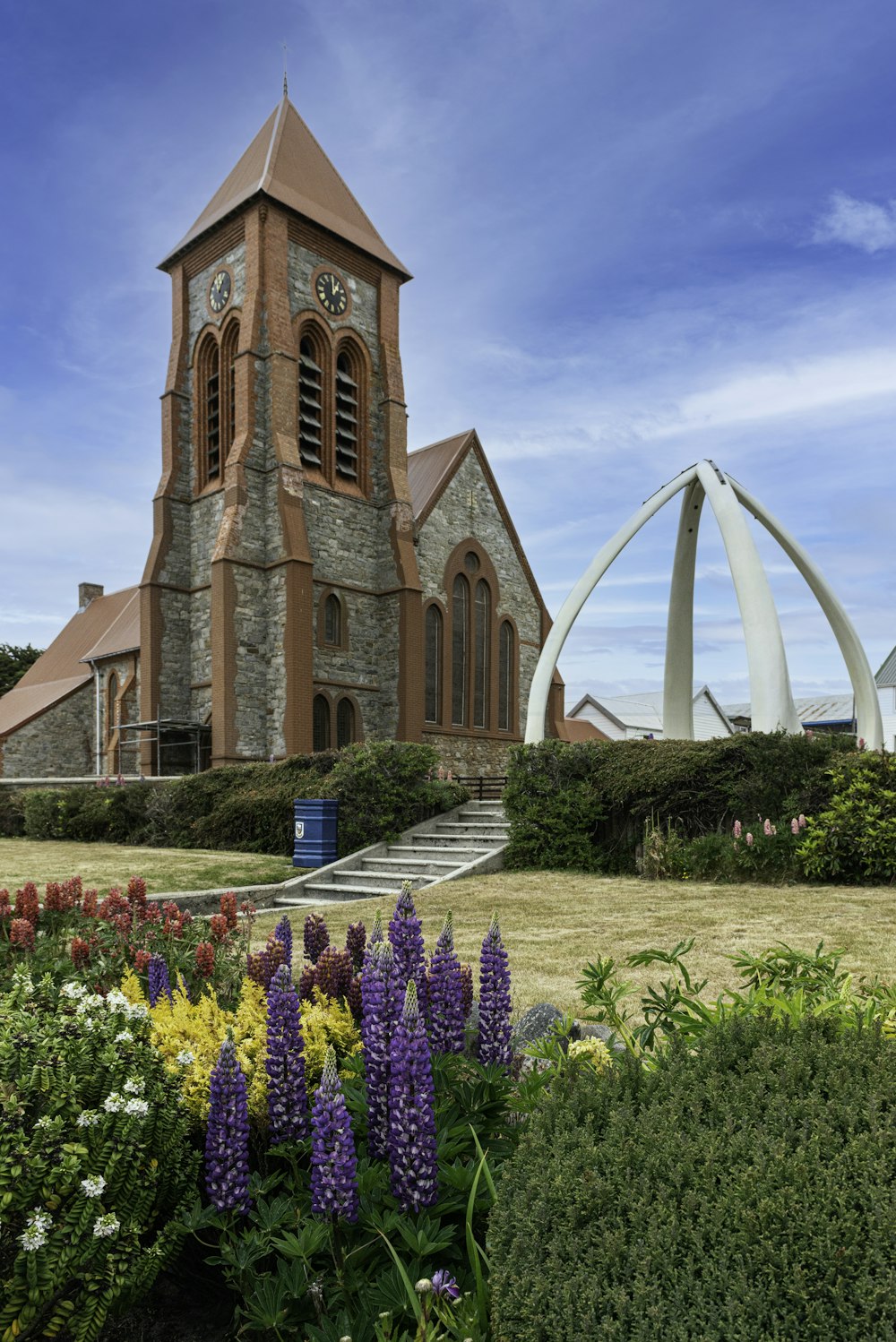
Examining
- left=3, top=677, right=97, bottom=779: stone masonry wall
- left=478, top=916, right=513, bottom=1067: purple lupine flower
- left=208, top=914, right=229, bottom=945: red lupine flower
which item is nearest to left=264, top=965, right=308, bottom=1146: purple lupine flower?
left=478, top=916, right=513, bottom=1067: purple lupine flower

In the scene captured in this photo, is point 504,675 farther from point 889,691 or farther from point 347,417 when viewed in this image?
point 889,691

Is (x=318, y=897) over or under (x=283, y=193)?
under

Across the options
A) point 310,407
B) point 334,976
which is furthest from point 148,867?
point 310,407

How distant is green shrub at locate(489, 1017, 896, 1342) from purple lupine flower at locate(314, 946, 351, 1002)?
1.61 meters

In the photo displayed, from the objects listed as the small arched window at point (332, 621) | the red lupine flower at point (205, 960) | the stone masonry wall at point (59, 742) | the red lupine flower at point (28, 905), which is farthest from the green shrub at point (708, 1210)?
the stone masonry wall at point (59, 742)

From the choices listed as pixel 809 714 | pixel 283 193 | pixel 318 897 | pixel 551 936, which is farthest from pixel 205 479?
pixel 809 714

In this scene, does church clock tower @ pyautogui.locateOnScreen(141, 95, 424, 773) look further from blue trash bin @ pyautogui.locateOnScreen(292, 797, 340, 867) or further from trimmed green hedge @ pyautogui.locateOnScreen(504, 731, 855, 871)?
trimmed green hedge @ pyautogui.locateOnScreen(504, 731, 855, 871)

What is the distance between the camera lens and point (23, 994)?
2.98 m

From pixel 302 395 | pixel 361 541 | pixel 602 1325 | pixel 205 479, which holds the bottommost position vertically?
pixel 602 1325

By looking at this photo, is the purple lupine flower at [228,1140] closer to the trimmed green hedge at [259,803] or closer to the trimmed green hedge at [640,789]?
the trimmed green hedge at [640,789]

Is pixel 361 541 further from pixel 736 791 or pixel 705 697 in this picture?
pixel 705 697

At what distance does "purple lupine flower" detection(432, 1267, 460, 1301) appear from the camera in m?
1.99

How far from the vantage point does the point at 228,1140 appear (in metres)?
2.42

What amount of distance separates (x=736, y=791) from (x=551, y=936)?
516 cm
